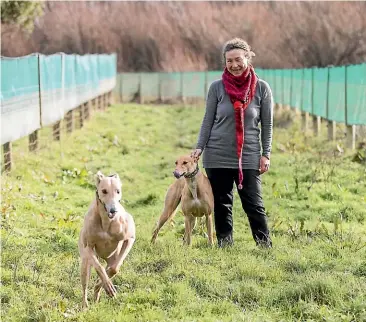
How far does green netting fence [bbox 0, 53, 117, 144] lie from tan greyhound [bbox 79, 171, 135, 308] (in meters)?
5.11

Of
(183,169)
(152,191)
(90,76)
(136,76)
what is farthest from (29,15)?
(183,169)

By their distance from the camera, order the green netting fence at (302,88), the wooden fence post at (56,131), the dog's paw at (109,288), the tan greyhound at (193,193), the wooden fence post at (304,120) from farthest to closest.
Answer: the wooden fence post at (304,120) → the wooden fence post at (56,131) → the green netting fence at (302,88) → the tan greyhound at (193,193) → the dog's paw at (109,288)

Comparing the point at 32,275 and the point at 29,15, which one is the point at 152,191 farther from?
the point at 29,15


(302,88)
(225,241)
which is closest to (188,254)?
(225,241)

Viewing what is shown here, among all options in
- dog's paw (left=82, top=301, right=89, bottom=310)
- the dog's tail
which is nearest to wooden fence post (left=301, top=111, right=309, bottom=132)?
the dog's tail

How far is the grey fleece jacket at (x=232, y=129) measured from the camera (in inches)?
276

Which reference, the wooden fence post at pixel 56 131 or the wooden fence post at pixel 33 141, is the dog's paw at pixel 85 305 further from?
the wooden fence post at pixel 56 131

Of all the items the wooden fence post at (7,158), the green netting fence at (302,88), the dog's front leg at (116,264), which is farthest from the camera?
the green netting fence at (302,88)

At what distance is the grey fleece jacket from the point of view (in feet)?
23.0

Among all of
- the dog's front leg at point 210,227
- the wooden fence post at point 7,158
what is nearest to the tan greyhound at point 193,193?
the dog's front leg at point 210,227

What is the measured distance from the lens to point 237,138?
695cm

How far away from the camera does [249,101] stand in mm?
6965

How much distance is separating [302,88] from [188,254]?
1548cm

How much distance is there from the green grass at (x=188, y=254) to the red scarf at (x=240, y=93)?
108 centimetres
